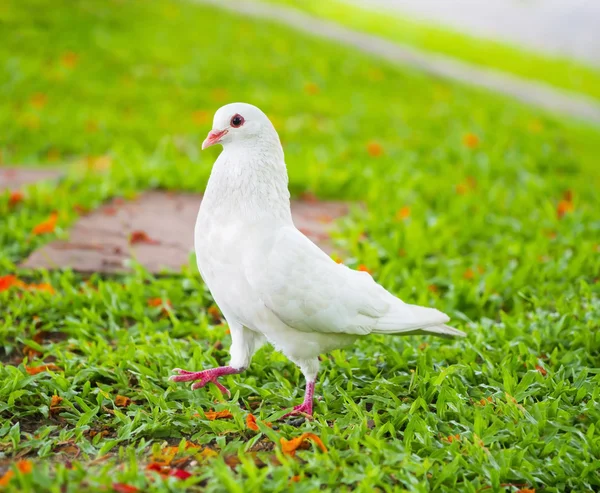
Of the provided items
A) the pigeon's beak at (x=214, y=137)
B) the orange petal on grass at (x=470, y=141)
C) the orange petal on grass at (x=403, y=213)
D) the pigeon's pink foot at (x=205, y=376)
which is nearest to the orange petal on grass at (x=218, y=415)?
the pigeon's pink foot at (x=205, y=376)

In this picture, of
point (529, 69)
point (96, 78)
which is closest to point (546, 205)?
point (96, 78)

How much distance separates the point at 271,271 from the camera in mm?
2723

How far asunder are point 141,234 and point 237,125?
2046 millimetres

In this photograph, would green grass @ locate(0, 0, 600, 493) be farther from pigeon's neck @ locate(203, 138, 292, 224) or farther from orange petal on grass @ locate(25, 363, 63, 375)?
pigeon's neck @ locate(203, 138, 292, 224)

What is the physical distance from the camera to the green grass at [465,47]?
1150cm

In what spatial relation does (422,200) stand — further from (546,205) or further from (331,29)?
(331,29)

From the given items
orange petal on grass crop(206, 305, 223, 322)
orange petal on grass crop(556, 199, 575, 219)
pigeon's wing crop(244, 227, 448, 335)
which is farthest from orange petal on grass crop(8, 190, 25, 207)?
orange petal on grass crop(556, 199, 575, 219)

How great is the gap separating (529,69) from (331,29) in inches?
128

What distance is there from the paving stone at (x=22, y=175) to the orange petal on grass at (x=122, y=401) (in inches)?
117

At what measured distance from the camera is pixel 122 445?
2744 mm

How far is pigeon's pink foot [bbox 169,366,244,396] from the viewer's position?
3094 mm

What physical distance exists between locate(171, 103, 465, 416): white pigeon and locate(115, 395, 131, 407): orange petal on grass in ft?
1.82

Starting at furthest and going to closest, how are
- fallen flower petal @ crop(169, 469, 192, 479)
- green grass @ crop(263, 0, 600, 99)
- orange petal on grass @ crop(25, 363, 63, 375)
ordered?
green grass @ crop(263, 0, 600, 99), orange petal on grass @ crop(25, 363, 63, 375), fallen flower petal @ crop(169, 469, 192, 479)

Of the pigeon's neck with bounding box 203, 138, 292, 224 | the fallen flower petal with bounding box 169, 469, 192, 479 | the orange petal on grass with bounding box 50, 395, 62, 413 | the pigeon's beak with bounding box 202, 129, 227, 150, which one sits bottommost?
the orange petal on grass with bounding box 50, 395, 62, 413
